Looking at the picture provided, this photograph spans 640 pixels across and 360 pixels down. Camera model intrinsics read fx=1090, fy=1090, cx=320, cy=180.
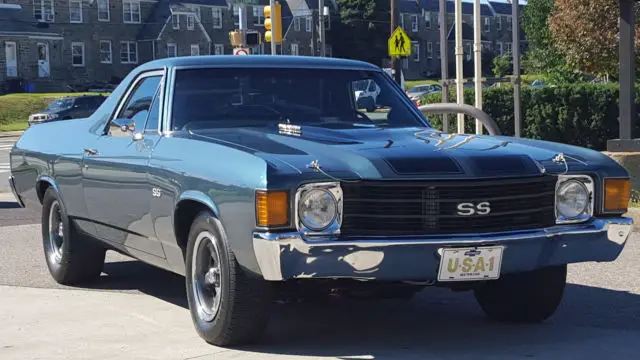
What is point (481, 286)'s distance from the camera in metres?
6.51

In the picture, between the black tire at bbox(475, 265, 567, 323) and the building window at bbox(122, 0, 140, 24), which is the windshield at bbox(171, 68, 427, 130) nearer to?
the black tire at bbox(475, 265, 567, 323)

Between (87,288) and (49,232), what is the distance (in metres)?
0.64

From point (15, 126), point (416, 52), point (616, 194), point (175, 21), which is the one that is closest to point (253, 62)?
point (616, 194)

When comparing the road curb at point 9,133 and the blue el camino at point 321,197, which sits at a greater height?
the blue el camino at point 321,197

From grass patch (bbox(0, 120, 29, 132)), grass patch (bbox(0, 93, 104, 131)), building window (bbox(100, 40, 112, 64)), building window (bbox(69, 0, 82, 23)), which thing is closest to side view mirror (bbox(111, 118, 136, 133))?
grass patch (bbox(0, 120, 29, 132))

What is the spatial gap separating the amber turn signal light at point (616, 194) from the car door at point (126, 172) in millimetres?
2649

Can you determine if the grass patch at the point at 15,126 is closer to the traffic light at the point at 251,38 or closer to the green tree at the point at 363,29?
the traffic light at the point at 251,38

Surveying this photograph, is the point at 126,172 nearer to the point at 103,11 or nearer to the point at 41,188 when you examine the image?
the point at 41,188

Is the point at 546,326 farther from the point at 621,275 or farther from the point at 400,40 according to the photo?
the point at 400,40

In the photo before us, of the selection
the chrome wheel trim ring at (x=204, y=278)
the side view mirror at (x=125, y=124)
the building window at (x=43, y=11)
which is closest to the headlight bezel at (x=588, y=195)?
the chrome wheel trim ring at (x=204, y=278)

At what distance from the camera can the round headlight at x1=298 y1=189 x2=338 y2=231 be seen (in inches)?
213

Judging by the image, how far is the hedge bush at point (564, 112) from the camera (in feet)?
68.7

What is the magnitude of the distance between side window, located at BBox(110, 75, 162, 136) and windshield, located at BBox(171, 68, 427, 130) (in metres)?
0.38

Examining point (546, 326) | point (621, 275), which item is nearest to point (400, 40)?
point (621, 275)
